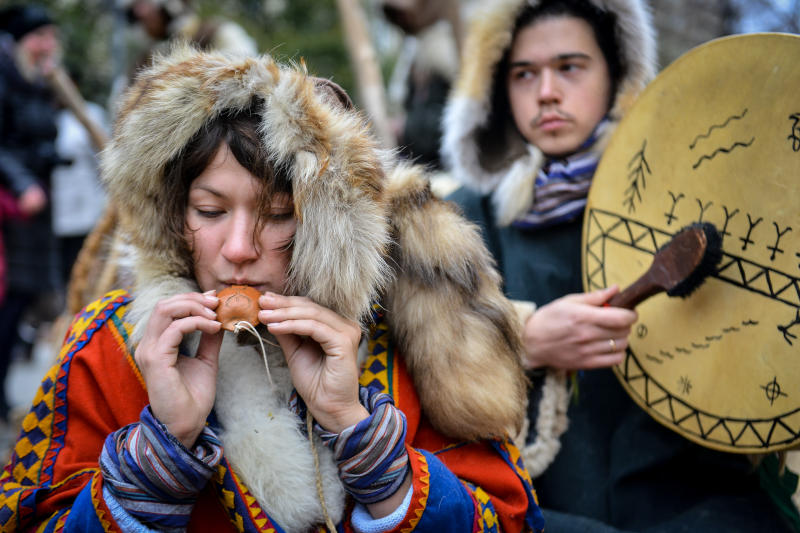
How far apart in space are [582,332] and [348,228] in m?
0.68

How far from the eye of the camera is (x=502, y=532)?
152 cm

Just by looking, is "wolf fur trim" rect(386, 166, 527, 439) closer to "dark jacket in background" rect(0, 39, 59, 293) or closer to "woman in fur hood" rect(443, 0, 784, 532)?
"woman in fur hood" rect(443, 0, 784, 532)

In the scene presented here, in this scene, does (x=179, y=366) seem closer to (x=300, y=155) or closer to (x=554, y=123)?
(x=300, y=155)

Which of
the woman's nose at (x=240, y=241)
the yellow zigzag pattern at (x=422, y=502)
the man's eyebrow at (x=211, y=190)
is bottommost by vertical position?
the yellow zigzag pattern at (x=422, y=502)

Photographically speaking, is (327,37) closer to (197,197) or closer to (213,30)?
(213,30)

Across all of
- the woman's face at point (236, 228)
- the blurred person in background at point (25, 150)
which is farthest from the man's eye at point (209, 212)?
the blurred person in background at point (25, 150)

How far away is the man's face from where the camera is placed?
213 cm

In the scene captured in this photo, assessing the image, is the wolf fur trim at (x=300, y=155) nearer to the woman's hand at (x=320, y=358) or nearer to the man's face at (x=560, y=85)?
the woman's hand at (x=320, y=358)

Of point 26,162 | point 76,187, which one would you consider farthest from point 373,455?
point 76,187

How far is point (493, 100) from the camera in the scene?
2.53 meters

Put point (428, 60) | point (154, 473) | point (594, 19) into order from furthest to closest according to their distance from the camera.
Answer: point (428, 60), point (594, 19), point (154, 473)

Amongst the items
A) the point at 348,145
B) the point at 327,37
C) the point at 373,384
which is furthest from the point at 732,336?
the point at 327,37

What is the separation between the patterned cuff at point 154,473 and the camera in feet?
4.10

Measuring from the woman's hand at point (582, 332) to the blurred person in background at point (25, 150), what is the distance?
3.03 meters
